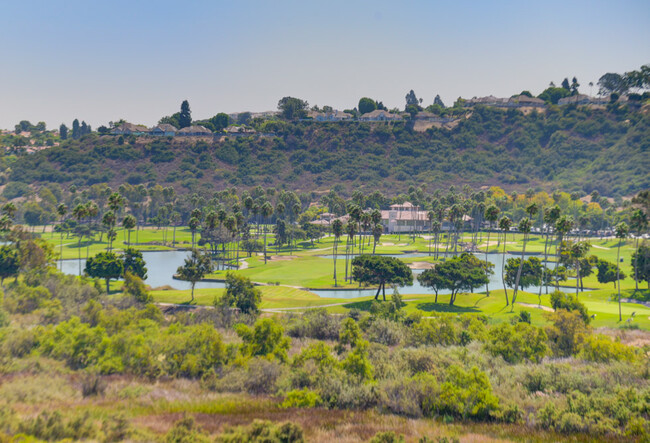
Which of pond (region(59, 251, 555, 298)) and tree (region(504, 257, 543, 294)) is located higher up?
tree (region(504, 257, 543, 294))

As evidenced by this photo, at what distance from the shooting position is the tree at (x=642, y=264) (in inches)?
2749

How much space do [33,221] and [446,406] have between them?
509 feet

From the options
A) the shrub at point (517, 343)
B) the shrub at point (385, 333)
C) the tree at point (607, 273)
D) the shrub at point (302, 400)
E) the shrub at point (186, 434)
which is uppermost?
the shrub at point (186, 434)

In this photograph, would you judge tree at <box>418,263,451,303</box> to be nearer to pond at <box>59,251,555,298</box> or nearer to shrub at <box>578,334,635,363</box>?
pond at <box>59,251,555,298</box>

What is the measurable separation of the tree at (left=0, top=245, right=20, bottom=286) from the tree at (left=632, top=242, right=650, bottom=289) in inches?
3437

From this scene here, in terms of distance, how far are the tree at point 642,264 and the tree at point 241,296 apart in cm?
5592

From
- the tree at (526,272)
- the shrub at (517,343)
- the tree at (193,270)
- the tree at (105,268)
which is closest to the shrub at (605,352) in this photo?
the shrub at (517,343)

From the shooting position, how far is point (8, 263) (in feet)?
203

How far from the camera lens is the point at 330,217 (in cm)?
16162

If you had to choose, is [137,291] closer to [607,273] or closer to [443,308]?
[443,308]

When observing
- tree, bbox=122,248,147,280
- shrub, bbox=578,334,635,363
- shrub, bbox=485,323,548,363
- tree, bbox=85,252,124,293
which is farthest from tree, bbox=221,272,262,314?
shrub, bbox=578,334,635,363

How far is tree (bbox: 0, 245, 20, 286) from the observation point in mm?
61697

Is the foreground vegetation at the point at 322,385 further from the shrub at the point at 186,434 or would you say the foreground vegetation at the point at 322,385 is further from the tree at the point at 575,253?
the tree at the point at 575,253

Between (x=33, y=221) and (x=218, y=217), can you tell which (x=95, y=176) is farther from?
(x=218, y=217)
